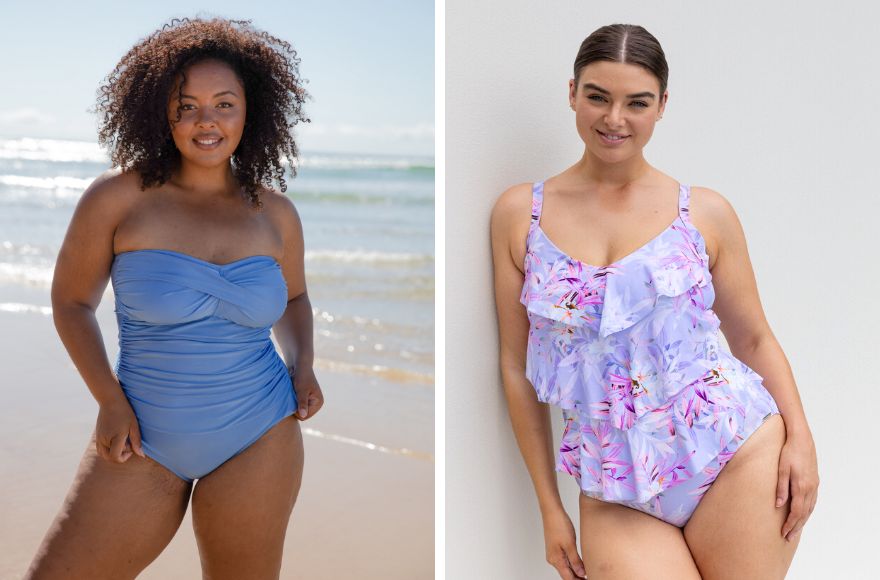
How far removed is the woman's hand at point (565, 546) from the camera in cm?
206

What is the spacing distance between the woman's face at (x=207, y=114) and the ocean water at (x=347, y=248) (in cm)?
328

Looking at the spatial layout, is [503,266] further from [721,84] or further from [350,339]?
[350,339]

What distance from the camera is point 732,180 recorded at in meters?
2.68

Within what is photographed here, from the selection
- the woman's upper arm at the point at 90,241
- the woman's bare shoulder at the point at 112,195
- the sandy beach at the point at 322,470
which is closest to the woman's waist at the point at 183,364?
the woman's upper arm at the point at 90,241

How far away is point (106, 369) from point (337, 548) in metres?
2.30

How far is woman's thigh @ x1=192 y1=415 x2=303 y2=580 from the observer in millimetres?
1991

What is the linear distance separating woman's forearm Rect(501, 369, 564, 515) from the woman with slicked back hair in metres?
0.03

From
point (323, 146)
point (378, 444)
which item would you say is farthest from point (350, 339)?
point (323, 146)

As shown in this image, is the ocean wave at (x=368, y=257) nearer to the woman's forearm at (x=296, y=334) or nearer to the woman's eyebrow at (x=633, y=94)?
the woman's forearm at (x=296, y=334)

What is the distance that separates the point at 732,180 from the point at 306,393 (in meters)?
1.29

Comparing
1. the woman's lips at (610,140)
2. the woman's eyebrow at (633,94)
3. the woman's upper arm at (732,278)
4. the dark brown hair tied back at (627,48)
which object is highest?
the dark brown hair tied back at (627,48)

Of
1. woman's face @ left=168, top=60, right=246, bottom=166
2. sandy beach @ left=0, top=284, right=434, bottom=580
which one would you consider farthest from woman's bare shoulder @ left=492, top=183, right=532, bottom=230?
sandy beach @ left=0, top=284, right=434, bottom=580

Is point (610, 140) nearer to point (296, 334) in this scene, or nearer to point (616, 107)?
point (616, 107)

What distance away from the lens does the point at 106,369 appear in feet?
6.33
